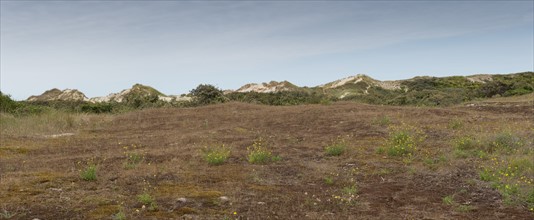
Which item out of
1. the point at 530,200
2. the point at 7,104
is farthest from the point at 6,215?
the point at 7,104

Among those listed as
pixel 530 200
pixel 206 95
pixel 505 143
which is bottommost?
pixel 530 200

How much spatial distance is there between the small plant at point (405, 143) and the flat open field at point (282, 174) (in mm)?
49

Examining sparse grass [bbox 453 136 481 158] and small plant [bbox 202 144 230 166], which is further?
sparse grass [bbox 453 136 481 158]

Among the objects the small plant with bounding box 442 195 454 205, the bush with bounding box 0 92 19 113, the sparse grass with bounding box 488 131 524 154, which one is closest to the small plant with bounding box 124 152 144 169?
the small plant with bounding box 442 195 454 205

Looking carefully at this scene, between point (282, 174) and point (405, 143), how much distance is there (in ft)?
13.9

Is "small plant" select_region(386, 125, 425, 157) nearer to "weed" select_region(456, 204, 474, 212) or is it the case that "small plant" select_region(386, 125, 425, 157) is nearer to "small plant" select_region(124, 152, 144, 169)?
"weed" select_region(456, 204, 474, 212)

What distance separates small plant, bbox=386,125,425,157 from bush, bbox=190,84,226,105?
772 inches

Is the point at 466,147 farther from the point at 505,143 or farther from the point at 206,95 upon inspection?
the point at 206,95

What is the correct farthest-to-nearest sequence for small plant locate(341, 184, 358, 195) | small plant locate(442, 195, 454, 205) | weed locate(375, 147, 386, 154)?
weed locate(375, 147, 386, 154) → small plant locate(341, 184, 358, 195) → small plant locate(442, 195, 454, 205)

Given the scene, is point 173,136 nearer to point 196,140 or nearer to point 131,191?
point 196,140

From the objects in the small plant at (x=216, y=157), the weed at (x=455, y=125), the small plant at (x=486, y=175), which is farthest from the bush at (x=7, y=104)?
the small plant at (x=486, y=175)

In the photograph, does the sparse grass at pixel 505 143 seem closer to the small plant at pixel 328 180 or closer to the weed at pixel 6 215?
the small plant at pixel 328 180

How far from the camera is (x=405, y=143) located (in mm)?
A: 11797

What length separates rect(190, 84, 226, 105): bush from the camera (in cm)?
3225
